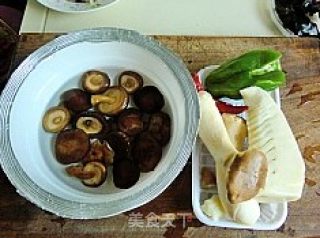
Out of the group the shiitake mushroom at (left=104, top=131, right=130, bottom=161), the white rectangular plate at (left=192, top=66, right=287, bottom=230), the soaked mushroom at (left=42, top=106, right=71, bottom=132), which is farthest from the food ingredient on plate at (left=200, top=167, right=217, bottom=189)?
the soaked mushroom at (left=42, top=106, right=71, bottom=132)

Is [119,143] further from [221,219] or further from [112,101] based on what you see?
[221,219]

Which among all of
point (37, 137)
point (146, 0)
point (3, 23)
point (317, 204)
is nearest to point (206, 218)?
point (317, 204)

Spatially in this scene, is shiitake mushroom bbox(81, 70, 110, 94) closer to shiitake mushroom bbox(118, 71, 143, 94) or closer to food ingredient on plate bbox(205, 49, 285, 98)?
shiitake mushroom bbox(118, 71, 143, 94)

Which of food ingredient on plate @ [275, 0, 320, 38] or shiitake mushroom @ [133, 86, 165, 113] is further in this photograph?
food ingredient on plate @ [275, 0, 320, 38]

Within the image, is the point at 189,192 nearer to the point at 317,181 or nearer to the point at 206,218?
the point at 206,218

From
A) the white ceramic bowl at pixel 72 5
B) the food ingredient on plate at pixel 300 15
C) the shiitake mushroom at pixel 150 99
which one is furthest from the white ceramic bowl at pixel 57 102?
the food ingredient on plate at pixel 300 15

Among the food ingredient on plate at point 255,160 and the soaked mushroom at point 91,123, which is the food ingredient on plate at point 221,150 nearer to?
the food ingredient on plate at point 255,160

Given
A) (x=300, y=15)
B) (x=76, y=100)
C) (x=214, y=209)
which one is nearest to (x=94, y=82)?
(x=76, y=100)
